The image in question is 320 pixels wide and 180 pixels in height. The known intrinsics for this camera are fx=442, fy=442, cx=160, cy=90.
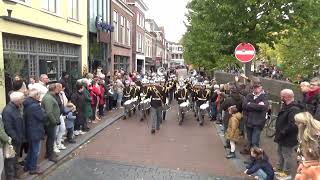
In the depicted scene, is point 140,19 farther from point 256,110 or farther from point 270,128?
point 256,110

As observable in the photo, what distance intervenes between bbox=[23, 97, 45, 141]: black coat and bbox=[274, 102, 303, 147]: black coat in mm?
4522

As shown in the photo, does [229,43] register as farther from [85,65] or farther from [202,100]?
[85,65]

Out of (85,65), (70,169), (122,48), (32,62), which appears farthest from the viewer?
(122,48)

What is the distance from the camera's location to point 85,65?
2153 centimetres

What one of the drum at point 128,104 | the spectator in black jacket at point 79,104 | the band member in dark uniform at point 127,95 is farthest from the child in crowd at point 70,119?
→ the band member in dark uniform at point 127,95

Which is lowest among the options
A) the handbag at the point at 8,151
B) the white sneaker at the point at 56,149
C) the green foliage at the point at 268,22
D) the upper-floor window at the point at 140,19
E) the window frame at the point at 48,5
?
the white sneaker at the point at 56,149

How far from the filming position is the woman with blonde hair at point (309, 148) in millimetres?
3898

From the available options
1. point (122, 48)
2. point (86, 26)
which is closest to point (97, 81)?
point (86, 26)

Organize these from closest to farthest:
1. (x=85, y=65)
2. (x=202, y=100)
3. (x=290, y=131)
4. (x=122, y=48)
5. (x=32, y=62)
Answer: (x=290, y=131)
(x=32, y=62)
(x=202, y=100)
(x=85, y=65)
(x=122, y=48)

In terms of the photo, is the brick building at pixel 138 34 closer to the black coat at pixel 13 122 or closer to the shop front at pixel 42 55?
the shop front at pixel 42 55

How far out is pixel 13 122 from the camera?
757cm

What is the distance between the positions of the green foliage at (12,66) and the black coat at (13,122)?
5167 millimetres

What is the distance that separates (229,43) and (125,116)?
4824 mm

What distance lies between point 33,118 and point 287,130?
4733 mm
